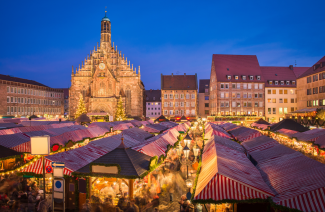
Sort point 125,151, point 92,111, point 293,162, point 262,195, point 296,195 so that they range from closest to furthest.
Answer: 1. point 296,195
2. point 262,195
3. point 293,162
4. point 125,151
5. point 92,111

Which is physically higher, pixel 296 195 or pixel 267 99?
pixel 267 99

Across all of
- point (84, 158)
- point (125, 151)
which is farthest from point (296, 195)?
point (84, 158)

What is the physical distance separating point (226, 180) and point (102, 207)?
17.0 ft

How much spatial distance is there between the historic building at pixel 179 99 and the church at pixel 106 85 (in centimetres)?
852

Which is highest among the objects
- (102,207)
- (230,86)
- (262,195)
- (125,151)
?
(230,86)

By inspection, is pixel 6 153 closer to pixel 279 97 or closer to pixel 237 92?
pixel 237 92

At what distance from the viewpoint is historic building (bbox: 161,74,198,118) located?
6806 centimetres

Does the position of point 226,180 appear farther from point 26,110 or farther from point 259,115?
point 26,110

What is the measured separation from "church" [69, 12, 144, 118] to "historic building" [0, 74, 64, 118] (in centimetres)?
969

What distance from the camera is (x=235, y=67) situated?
65.7 meters

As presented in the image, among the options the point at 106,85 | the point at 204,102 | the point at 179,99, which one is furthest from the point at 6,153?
the point at 204,102

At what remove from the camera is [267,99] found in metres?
64.1

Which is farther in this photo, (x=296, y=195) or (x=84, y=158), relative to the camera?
(x=84, y=158)

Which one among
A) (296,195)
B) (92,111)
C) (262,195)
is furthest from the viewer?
(92,111)
